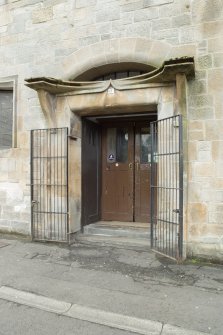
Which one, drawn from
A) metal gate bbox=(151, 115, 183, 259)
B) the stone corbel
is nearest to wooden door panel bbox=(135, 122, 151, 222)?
metal gate bbox=(151, 115, 183, 259)

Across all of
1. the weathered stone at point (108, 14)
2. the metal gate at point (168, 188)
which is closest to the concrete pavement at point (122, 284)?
the metal gate at point (168, 188)

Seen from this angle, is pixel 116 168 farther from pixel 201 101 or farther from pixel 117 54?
pixel 201 101

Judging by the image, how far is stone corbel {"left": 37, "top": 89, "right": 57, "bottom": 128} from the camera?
591 centimetres

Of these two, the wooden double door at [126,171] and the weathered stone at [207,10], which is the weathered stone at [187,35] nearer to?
the weathered stone at [207,10]

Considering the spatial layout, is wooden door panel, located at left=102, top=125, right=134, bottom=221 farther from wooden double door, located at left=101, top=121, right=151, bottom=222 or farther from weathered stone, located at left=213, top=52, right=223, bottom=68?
weathered stone, located at left=213, top=52, right=223, bottom=68

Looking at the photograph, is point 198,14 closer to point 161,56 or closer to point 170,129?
point 161,56

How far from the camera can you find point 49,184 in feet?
20.2

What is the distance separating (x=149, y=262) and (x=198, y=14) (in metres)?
3.96

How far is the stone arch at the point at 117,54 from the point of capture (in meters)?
5.39

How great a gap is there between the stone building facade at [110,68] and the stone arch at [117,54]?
0.02 metres

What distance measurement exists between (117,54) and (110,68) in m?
0.36

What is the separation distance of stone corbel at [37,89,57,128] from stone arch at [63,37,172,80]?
47 centimetres

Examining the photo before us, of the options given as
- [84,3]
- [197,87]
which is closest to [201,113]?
[197,87]

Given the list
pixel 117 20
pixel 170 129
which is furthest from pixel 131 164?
pixel 117 20
